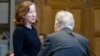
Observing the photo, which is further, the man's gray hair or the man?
the man's gray hair

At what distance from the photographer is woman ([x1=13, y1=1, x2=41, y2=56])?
9.70ft

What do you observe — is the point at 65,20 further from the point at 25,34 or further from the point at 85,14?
the point at 85,14

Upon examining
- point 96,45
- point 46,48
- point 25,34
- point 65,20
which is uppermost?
point 65,20

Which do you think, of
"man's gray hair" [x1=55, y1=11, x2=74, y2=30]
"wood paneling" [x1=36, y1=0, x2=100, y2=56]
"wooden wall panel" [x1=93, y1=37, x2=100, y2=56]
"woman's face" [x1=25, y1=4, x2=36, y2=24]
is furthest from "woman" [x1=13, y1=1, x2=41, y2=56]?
"wooden wall panel" [x1=93, y1=37, x2=100, y2=56]

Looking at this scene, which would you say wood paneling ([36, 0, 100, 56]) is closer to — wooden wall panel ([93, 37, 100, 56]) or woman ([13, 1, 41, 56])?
wooden wall panel ([93, 37, 100, 56])

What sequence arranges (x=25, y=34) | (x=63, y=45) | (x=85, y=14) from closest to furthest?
(x=63, y=45), (x=25, y=34), (x=85, y=14)

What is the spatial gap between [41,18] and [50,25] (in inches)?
7.6

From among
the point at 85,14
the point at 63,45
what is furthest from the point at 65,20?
the point at 85,14

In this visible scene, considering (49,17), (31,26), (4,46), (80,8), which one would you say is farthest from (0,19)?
(31,26)

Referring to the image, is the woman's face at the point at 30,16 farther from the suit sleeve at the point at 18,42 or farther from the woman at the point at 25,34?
the suit sleeve at the point at 18,42

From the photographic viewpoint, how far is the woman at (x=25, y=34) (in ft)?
9.70

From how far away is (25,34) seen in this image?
9.84ft

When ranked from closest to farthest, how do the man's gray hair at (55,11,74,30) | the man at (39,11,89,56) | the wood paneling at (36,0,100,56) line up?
the man at (39,11,89,56), the man's gray hair at (55,11,74,30), the wood paneling at (36,0,100,56)

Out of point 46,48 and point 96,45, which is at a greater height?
point 46,48
